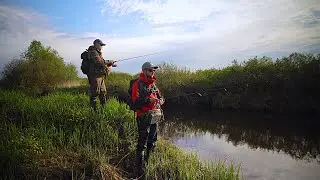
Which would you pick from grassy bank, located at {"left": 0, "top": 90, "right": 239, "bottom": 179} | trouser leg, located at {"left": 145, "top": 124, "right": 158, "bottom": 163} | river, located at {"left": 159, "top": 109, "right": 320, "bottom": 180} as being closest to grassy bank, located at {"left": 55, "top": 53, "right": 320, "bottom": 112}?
river, located at {"left": 159, "top": 109, "right": 320, "bottom": 180}

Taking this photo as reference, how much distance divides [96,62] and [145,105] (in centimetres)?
336

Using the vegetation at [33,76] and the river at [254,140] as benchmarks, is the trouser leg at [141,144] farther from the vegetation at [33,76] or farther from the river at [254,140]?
the vegetation at [33,76]

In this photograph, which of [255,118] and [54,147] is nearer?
[54,147]

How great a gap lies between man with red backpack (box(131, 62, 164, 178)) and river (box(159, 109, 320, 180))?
259 centimetres

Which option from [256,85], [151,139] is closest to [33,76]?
[256,85]

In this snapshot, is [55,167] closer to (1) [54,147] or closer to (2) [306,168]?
(1) [54,147]

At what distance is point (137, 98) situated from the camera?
6793 mm

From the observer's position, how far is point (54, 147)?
7.51 metres

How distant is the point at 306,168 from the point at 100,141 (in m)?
5.55

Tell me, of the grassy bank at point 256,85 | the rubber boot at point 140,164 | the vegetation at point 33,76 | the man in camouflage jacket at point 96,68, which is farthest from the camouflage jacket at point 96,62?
the vegetation at point 33,76

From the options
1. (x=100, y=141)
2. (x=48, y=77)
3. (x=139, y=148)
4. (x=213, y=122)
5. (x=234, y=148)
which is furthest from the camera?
(x=48, y=77)

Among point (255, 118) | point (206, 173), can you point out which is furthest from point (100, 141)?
point (255, 118)

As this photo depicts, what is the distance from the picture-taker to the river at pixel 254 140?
8.59m

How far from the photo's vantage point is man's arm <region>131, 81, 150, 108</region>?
22.3 ft
